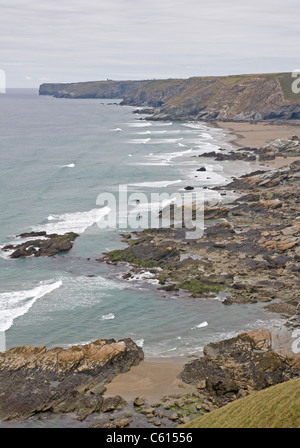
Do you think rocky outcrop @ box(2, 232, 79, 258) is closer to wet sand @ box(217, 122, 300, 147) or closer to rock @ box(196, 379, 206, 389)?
rock @ box(196, 379, 206, 389)

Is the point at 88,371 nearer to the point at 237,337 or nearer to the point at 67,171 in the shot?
the point at 237,337

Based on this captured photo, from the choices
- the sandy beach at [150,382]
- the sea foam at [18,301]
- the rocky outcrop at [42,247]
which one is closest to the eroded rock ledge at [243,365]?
the sandy beach at [150,382]

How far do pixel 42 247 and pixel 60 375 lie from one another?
2521cm

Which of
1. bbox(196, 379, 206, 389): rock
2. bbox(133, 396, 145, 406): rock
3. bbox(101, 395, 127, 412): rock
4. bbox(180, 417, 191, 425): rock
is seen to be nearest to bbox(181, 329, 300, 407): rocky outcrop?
bbox(196, 379, 206, 389): rock

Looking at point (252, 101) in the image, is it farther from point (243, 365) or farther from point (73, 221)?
point (243, 365)

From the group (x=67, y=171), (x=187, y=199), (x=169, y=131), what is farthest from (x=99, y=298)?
(x=169, y=131)

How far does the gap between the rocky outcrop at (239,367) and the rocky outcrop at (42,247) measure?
25.1 m

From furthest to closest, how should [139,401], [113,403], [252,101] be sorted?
[252,101] → [139,401] → [113,403]

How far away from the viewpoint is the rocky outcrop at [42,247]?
2075 inches

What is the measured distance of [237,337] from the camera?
33062 mm

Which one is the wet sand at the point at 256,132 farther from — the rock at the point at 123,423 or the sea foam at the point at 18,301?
the rock at the point at 123,423

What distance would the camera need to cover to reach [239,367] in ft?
101

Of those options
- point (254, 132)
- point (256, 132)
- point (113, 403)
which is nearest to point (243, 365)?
point (113, 403)

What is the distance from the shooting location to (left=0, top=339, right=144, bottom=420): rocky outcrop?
91.0 ft
